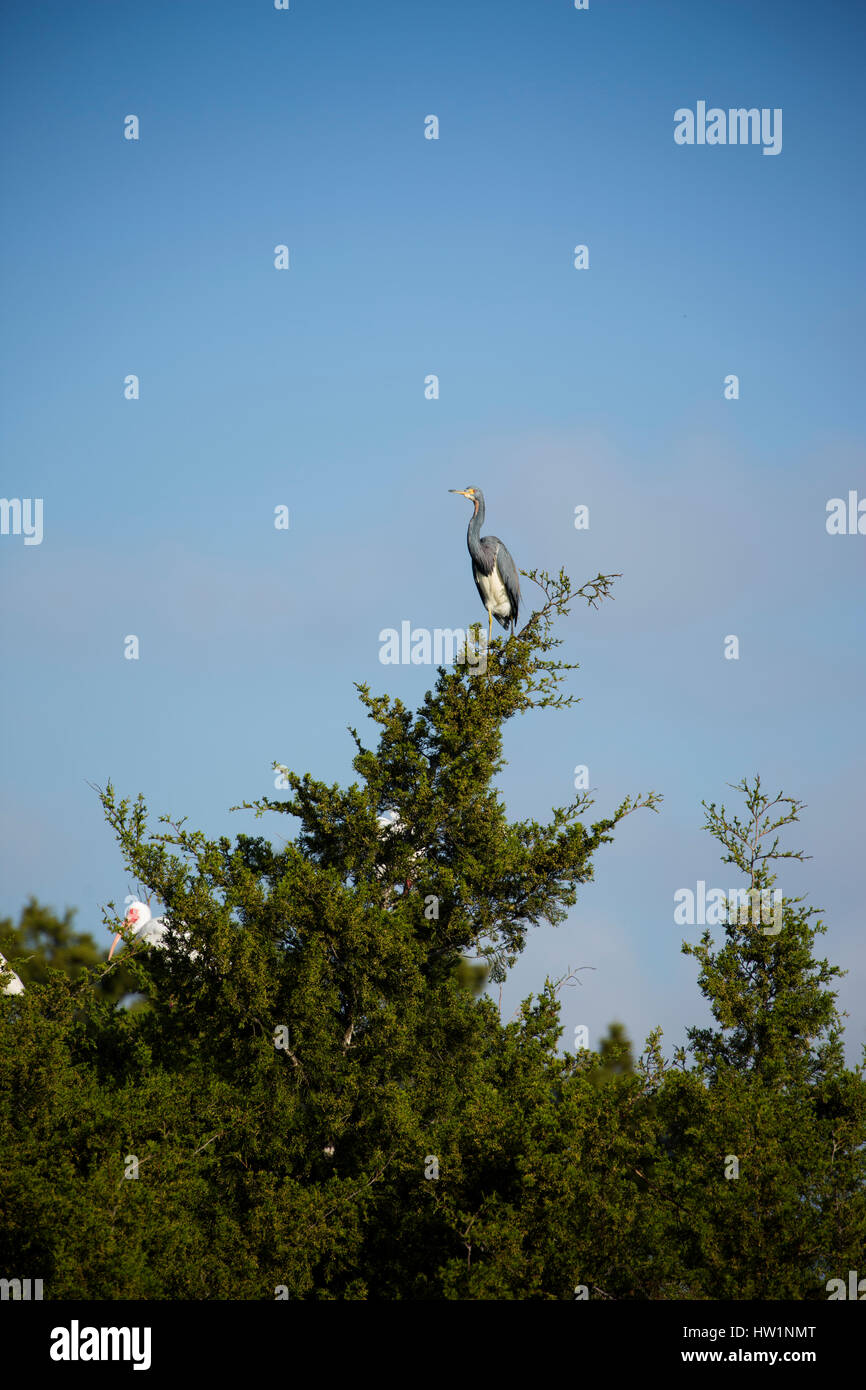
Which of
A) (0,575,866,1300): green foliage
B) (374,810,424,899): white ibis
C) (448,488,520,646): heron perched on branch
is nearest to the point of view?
(0,575,866,1300): green foliage

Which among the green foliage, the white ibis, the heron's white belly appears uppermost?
the heron's white belly

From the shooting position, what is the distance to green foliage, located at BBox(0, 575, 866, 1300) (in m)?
13.3

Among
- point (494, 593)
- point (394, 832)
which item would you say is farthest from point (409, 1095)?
point (494, 593)

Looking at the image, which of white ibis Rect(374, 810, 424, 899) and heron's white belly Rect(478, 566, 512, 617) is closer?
white ibis Rect(374, 810, 424, 899)

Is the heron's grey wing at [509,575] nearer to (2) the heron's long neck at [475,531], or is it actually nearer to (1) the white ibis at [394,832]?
(2) the heron's long neck at [475,531]

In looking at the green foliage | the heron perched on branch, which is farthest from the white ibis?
the heron perched on branch

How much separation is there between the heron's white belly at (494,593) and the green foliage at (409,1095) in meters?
4.14

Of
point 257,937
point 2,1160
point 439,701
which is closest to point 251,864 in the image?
point 257,937

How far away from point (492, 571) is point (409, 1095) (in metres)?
8.06

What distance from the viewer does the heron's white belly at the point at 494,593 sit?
21.1 m

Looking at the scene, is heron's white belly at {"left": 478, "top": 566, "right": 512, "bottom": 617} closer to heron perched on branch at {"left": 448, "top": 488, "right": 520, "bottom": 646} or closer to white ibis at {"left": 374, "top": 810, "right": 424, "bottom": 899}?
heron perched on branch at {"left": 448, "top": 488, "right": 520, "bottom": 646}

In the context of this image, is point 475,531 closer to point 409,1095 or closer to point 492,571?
point 492,571

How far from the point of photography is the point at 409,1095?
16.1 meters
